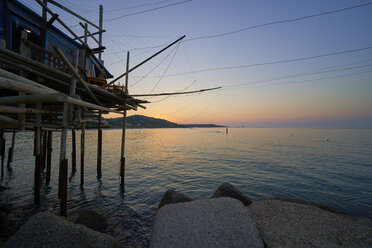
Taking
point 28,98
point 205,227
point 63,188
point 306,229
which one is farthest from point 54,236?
point 306,229

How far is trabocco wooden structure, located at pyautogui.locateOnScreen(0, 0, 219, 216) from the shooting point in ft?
13.1

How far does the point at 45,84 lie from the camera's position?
7938 millimetres

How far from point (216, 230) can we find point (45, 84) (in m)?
9.88

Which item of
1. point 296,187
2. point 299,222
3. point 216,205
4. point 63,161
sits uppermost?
point 63,161

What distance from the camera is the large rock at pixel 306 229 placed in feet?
12.1

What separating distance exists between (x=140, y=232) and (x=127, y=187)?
5866 millimetres

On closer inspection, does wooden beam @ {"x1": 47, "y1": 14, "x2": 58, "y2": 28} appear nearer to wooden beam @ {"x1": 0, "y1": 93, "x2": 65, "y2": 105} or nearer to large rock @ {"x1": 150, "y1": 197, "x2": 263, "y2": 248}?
wooden beam @ {"x1": 0, "y1": 93, "x2": 65, "y2": 105}

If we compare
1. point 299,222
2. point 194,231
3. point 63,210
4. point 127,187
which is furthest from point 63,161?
point 299,222

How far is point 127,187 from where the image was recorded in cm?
1142

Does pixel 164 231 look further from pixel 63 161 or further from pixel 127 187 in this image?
pixel 127 187

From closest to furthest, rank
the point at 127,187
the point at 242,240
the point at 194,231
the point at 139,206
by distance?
the point at 242,240 → the point at 194,231 → the point at 139,206 → the point at 127,187

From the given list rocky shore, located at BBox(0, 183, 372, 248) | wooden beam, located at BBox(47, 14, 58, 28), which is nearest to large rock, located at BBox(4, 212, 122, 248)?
rocky shore, located at BBox(0, 183, 372, 248)

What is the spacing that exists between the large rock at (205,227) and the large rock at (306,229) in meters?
0.69

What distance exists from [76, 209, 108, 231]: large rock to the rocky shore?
69.3 inches
